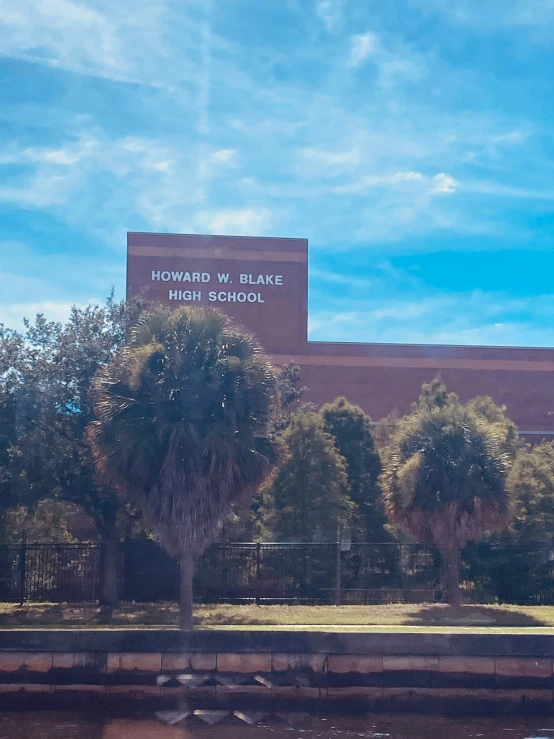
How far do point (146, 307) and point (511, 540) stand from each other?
12.8 meters

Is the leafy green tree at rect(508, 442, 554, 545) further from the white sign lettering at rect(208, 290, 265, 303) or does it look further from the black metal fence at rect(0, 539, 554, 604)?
the white sign lettering at rect(208, 290, 265, 303)

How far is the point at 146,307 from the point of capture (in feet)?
76.5

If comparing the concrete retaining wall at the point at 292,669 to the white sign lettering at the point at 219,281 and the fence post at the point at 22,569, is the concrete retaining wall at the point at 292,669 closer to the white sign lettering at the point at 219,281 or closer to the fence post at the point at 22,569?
the fence post at the point at 22,569

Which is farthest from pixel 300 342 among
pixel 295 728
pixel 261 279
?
pixel 295 728

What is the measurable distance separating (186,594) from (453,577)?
7.94 m

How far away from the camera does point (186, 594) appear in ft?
53.2

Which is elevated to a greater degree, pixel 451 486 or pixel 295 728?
pixel 451 486

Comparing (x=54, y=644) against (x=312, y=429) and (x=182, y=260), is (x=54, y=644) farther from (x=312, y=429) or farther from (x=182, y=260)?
(x=182, y=260)

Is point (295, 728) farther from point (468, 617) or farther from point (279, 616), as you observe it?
point (468, 617)

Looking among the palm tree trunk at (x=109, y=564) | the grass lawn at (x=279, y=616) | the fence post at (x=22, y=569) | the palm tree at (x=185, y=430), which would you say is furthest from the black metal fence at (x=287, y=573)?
the palm tree at (x=185, y=430)

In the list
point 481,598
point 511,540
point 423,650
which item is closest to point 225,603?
point 481,598

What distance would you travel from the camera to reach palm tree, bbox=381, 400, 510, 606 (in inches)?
822

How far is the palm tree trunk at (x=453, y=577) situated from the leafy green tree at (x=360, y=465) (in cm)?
649

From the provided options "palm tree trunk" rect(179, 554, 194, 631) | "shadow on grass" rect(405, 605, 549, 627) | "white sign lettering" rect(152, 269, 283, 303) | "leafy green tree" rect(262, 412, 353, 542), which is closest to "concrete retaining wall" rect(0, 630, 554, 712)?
"palm tree trunk" rect(179, 554, 194, 631)
